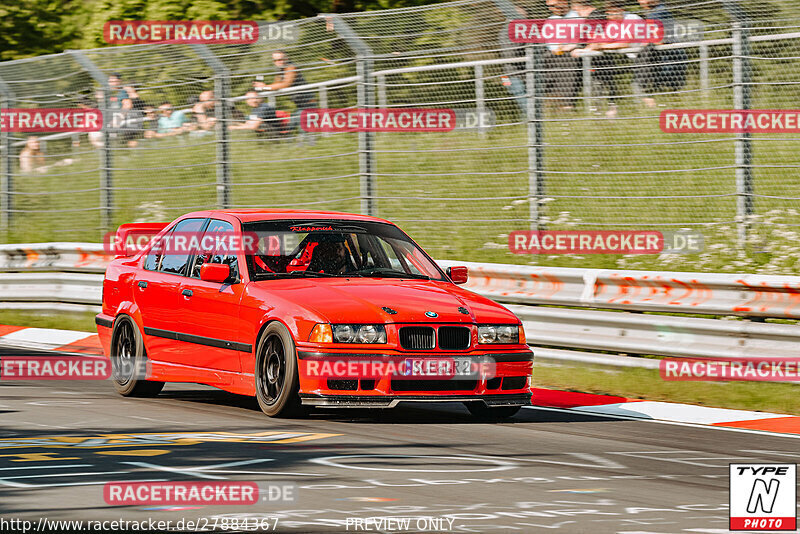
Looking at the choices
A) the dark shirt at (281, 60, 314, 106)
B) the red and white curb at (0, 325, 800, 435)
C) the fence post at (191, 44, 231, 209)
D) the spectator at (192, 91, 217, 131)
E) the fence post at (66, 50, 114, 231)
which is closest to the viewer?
the red and white curb at (0, 325, 800, 435)

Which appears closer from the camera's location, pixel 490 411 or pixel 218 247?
pixel 490 411

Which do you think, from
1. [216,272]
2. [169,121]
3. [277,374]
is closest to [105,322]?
[216,272]

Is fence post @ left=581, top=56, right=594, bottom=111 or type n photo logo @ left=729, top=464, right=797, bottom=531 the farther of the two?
fence post @ left=581, top=56, right=594, bottom=111

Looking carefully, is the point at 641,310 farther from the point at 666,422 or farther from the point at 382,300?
the point at 382,300

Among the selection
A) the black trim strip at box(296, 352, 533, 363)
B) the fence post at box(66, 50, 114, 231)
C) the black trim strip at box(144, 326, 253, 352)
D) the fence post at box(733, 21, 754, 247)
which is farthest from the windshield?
the fence post at box(66, 50, 114, 231)

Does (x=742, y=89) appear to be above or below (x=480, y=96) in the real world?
below

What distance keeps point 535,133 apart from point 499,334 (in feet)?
17.1

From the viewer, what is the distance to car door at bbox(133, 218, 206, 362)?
455 inches

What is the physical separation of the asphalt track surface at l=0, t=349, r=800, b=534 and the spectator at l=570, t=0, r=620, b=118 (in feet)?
16.4

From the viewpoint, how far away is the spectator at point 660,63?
49.2ft

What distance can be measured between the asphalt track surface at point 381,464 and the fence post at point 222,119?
7174 millimetres

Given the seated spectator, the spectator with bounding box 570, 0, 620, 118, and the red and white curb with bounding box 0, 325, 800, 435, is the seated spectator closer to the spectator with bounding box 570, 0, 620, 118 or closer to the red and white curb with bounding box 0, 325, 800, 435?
the spectator with bounding box 570, 0, 620, 118

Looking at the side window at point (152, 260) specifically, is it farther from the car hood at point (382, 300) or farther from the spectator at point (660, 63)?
the spectator at point (660, 63)

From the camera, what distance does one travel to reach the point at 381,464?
8297 mm
